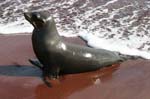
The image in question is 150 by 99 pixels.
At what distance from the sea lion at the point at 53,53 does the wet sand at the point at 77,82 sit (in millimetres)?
121

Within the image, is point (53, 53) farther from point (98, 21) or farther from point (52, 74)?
point (98, 21)

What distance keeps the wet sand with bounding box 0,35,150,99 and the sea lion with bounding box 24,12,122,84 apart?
12 cm

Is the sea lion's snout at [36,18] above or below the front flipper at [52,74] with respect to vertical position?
above

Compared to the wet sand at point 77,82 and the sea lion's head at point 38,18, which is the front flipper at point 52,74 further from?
the sea lion's head at point 38,18

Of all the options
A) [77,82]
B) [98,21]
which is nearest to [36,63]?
[77,82]

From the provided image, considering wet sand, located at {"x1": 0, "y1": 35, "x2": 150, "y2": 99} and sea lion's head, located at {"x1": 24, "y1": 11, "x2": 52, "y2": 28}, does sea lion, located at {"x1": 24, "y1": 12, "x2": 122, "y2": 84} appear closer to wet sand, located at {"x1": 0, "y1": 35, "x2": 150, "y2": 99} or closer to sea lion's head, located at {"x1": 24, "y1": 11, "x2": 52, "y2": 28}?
sea lion's head, located at {"x1": 24, "y1": 11, "x2": 52, "y2": 28}

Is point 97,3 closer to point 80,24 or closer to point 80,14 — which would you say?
point 80,14

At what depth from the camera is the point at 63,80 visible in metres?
5.51

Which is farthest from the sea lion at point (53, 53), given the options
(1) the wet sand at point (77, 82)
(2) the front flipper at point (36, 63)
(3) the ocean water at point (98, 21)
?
(3) the ocean water at point (98, 21)

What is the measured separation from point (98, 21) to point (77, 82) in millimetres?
2916

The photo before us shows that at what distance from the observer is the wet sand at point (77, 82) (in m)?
5.04

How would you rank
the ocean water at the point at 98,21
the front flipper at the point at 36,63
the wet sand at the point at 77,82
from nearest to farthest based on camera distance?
the wet sand at the point at 77,82 < the front flipper at the point at 36,63 < the ocean water at the point at 98,21

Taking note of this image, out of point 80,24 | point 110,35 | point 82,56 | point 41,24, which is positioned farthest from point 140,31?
point 41,24

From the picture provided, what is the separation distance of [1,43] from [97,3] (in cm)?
324
